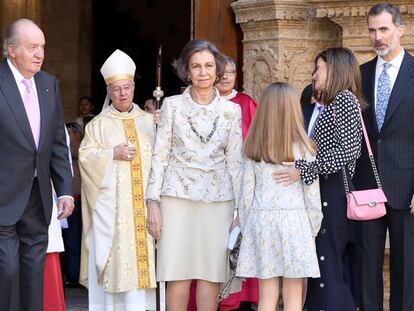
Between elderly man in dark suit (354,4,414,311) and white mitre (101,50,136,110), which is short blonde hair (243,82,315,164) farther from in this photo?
white mitre (101,50,136,110)

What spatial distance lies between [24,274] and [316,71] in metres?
2.03

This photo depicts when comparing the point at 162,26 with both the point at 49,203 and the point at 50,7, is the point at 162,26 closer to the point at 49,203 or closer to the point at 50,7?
the point at 50,7

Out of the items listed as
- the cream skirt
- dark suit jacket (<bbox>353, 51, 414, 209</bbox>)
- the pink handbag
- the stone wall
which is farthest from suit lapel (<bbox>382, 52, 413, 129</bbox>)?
the stone wall

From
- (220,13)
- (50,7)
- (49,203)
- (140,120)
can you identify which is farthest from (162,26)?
(49,203)

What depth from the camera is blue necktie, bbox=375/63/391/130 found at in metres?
7.17

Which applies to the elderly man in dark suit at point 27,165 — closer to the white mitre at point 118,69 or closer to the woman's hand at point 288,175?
the white mitre at point 118,69

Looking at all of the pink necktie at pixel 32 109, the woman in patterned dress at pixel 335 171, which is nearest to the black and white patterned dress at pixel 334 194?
the woman in patterned dress at pixel 335 171

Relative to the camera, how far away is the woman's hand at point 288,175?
6.77 metres

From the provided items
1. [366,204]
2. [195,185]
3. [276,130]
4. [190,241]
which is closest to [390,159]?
[366,204]

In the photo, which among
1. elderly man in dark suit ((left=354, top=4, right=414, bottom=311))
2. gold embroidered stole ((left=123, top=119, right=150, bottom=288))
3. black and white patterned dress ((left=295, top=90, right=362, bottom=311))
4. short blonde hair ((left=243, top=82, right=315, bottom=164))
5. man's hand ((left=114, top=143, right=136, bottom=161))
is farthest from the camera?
gold embroidered stole ((left=123, top=119, right=150, bottom=288))

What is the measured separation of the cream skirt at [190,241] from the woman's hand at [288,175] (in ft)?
1.37

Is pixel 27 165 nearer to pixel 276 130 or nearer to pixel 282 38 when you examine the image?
pixel 276 130

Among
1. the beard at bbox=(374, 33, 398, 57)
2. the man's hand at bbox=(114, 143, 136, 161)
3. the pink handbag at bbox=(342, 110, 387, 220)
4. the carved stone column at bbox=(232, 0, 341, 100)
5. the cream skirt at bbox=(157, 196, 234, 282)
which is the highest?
the carved stone column at bbox=(232, 0, 341, 100)

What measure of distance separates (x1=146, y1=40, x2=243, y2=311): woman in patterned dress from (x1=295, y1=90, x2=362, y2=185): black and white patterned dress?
453 mm
